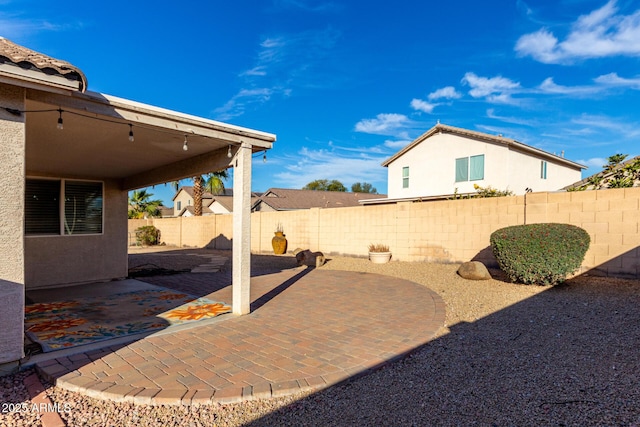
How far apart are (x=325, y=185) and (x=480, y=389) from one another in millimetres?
58398

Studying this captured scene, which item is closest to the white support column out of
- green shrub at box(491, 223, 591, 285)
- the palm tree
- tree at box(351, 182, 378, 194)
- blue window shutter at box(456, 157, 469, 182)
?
green shrub at box(491, 223, 591, 285)

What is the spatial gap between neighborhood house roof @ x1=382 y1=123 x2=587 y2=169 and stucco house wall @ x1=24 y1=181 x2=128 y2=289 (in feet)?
55.4

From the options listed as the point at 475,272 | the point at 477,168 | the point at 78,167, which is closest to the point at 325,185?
the point at 477,168

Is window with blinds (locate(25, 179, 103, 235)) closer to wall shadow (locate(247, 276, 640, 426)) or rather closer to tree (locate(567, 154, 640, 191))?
wall shadow (locate(247, 276, 640, 426))

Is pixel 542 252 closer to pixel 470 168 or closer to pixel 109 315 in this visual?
pixel 109 315

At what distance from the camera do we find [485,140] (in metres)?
18.3

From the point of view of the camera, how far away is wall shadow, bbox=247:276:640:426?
9.30 feet

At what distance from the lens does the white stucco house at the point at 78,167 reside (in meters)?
3.43

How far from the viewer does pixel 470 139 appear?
62.3ft

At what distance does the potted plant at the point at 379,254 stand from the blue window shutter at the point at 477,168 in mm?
9086

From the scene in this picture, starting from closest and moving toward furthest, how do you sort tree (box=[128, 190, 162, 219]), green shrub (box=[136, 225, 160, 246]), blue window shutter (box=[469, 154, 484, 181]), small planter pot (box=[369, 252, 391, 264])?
1. small planter pot (box=[369, 252, 391, 264])
2. blue window shutter (box=[469, 154, 484, 181])
3. green shrub (box=[136, 225, 160, 246])
4. tree (box=[128, 190, 162, 219])

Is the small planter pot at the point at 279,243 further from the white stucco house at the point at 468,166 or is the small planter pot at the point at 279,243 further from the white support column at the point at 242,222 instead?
the white support column at the point at 242,222

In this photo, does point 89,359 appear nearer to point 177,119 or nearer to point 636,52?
point 177,119

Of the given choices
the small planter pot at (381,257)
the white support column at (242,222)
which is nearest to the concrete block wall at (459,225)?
the small planter pot at (381,257)
